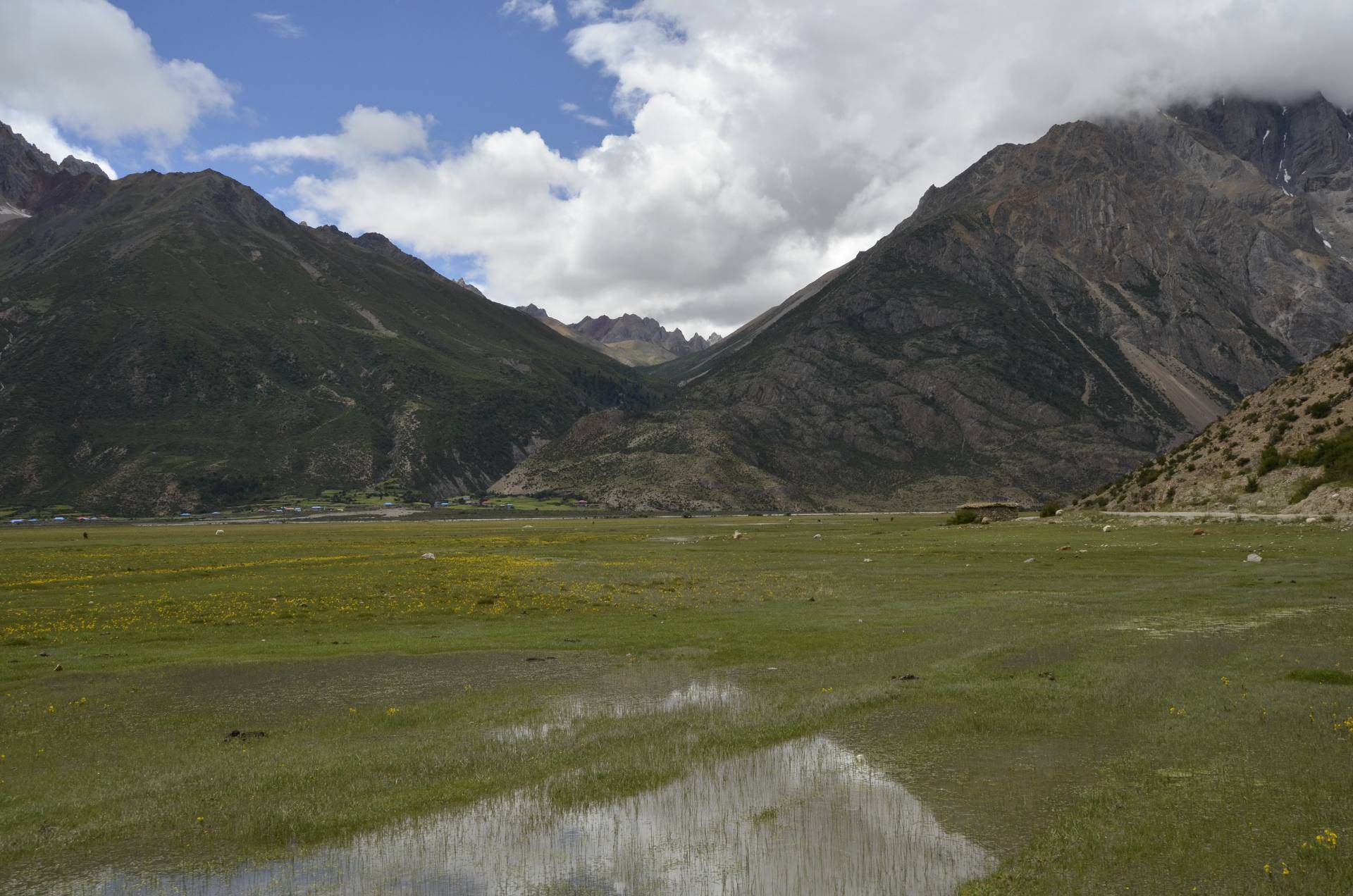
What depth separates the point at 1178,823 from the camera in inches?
466

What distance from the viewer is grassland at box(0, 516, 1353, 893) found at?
12273 millimetres

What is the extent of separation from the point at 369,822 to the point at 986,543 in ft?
219

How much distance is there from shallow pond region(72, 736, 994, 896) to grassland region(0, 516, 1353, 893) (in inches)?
24.6

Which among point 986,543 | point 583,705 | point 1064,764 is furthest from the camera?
point 986,543

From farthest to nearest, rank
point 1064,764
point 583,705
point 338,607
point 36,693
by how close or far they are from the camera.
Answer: point 338,607 → point 36,693 → point 583,705 → point 1064,764

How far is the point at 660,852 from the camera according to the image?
12.1 metres

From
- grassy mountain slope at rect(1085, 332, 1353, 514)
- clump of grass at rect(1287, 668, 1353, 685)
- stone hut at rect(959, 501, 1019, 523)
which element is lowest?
stone hut at rect(959, 501, 1019, 523)

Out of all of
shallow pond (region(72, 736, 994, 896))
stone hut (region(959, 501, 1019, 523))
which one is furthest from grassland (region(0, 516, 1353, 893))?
stone hut (region(959, 501, 1019, 523))

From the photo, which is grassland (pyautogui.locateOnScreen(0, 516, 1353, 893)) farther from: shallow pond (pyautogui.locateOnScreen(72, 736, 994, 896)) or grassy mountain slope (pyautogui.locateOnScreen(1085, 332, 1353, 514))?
grassy mountain slope (pyautogui.locateOnScreen(1085, 332, 1353, 514))

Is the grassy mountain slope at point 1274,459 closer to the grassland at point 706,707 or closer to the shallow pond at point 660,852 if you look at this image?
the grassland at point 706,707

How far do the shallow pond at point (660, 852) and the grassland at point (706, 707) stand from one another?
62 centimetres

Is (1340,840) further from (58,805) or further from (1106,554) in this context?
(1106,554)

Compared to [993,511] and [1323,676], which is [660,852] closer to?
[1323,676]

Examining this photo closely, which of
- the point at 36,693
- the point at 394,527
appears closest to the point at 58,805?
the point at 36,693
